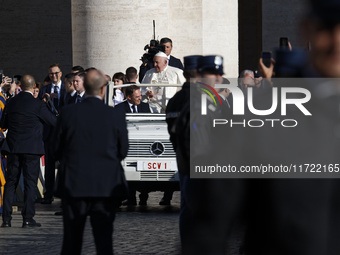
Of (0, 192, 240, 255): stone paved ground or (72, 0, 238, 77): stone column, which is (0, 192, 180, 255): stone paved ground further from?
(72, 0, 238, 77): stone column

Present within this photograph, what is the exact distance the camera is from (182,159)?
21.8 ft

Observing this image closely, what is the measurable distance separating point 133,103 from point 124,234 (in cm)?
359

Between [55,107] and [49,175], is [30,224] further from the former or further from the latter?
[55,107]

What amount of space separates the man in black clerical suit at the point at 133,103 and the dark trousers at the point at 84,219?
23.3 feet

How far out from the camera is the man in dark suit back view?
6473mm

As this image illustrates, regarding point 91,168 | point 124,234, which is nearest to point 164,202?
point 124,234

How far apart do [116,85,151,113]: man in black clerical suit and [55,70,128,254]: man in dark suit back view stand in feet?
22.4

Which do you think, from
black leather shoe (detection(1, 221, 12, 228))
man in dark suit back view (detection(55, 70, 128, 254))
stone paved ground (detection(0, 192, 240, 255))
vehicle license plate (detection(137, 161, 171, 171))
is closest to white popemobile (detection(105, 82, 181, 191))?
vehicle license plate (detection(137, 161, 171, 171))

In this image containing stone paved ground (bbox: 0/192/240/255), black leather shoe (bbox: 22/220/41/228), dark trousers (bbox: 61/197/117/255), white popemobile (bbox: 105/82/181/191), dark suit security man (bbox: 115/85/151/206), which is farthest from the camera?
dark suit security man (bbox: 115/85/151/206)

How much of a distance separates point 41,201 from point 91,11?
6.41 meters

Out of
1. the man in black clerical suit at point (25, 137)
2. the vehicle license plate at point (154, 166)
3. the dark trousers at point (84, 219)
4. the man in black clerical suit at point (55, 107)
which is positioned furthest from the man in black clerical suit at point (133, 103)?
the dark trousers at point (84, 219)

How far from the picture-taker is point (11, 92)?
17.8 meters

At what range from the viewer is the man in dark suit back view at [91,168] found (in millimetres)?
6473

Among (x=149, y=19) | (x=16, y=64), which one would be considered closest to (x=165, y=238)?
(x=149, y=19)
